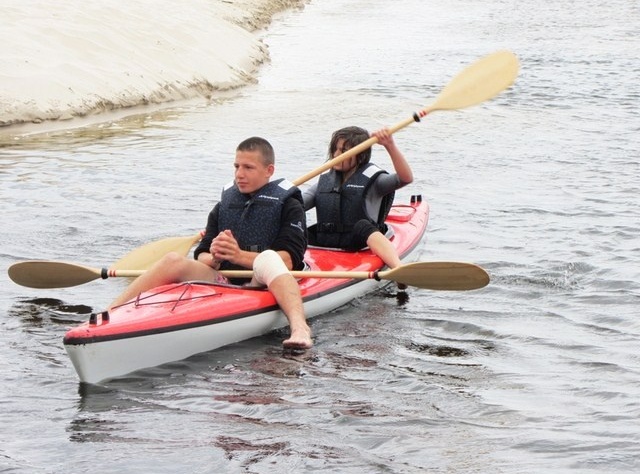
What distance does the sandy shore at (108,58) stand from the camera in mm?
13703

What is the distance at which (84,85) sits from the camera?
14.4m

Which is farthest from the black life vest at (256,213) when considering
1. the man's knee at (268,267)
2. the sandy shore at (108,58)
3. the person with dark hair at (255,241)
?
the sandy shore at (108,58)

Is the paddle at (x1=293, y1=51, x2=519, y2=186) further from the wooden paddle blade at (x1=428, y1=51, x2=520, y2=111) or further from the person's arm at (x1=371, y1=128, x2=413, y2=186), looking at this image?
the person's arm at (x1=371, y1=128, x2=413, y2=186)

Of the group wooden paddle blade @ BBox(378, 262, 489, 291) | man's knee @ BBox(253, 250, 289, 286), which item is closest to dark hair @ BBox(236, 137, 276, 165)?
man's knee @ BBox(253, 250, 289, 286)

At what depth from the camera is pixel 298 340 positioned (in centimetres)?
639

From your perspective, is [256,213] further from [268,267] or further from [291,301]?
[291,301]

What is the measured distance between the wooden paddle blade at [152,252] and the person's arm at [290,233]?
1.00 m

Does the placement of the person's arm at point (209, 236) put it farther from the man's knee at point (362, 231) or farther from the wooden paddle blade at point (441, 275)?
the man's knee at point (362, 231)

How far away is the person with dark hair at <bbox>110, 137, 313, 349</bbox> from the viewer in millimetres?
6555

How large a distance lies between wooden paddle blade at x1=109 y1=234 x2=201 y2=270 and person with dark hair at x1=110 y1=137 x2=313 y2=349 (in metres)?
0.77

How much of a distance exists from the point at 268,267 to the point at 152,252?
131 centimetres

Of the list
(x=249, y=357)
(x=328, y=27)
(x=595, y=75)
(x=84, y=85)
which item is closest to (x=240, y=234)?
(x=249, y=357)

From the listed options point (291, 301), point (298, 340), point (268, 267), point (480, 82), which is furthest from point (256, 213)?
point (480, 82)

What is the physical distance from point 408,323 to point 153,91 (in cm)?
910
